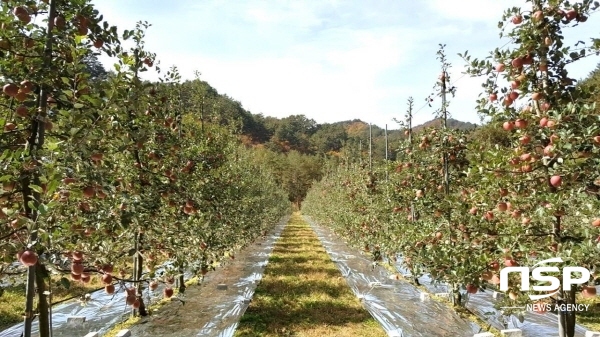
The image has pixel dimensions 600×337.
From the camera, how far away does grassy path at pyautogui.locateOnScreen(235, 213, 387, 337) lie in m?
7.84

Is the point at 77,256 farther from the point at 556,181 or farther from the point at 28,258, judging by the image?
the point at 556,181

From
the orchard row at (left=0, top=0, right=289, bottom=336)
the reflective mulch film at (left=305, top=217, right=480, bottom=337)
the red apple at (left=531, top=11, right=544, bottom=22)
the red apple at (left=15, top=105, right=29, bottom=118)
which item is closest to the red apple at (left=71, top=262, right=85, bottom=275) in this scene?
the orchard row at (left=0, top=0, right=289, bottom=336)

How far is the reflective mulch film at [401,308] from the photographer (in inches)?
302

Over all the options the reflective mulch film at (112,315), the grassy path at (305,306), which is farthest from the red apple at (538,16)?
Answer: the reflective mulch film at (112,315)

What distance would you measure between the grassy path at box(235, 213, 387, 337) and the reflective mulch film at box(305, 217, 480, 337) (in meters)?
0.30

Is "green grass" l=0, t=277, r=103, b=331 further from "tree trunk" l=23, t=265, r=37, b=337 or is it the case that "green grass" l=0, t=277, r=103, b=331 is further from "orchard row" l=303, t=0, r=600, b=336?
"orchard row" l=303, t=0, r=600, b=336

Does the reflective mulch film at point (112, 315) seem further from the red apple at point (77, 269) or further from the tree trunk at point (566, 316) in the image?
the tree trunk at point (566, 316)

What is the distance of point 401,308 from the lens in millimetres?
9156

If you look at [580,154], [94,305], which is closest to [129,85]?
[580,154]

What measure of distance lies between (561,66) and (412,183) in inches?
213

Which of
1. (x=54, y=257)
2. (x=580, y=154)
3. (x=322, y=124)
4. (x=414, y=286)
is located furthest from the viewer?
(x=322, y=124)

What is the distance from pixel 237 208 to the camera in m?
14.2

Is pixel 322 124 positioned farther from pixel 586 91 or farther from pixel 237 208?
pixel 586 91

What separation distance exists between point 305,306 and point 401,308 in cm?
206
